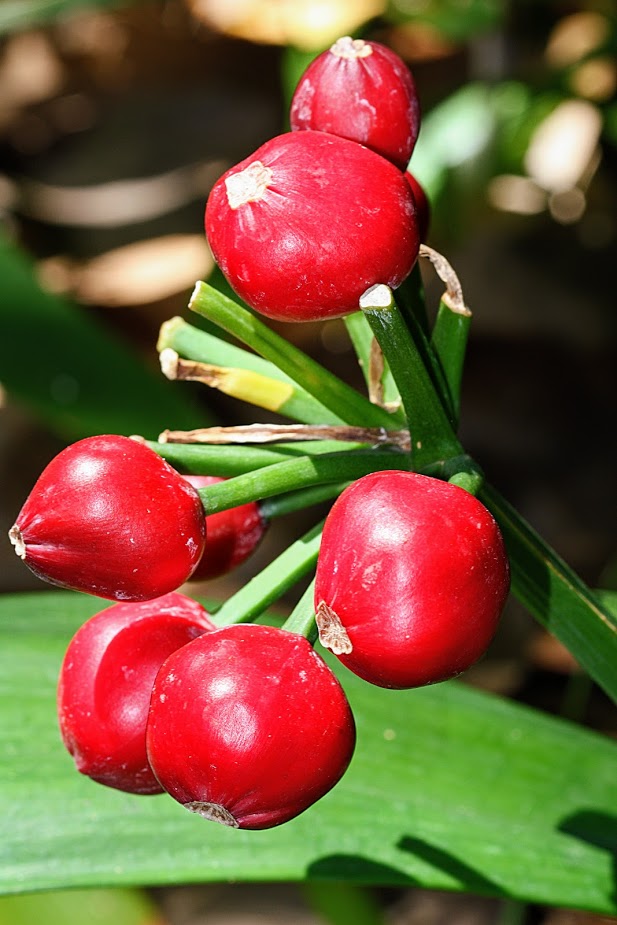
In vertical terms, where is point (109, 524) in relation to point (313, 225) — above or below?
below

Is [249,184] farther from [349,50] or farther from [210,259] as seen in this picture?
[210,259]

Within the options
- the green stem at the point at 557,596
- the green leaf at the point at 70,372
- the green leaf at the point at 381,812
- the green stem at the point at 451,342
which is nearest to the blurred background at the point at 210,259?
the green leaf at the point at 70,372

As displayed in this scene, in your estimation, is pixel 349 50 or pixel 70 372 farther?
pixel 70 372

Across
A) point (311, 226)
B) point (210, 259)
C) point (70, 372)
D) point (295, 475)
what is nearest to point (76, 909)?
point (70, 372)

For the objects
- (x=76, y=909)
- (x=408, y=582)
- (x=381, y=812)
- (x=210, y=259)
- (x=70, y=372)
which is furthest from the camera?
(x=210, y=259)

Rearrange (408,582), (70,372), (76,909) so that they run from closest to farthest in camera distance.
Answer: (408,582)
(76,909)
(70,372)

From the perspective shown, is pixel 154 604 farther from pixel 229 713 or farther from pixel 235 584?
pixel 235 584

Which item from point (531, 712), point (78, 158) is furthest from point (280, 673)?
point (78, 158)

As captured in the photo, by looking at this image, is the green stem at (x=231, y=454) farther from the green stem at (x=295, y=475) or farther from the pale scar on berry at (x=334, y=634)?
the pale scar on berry at (x=334, y=634)
